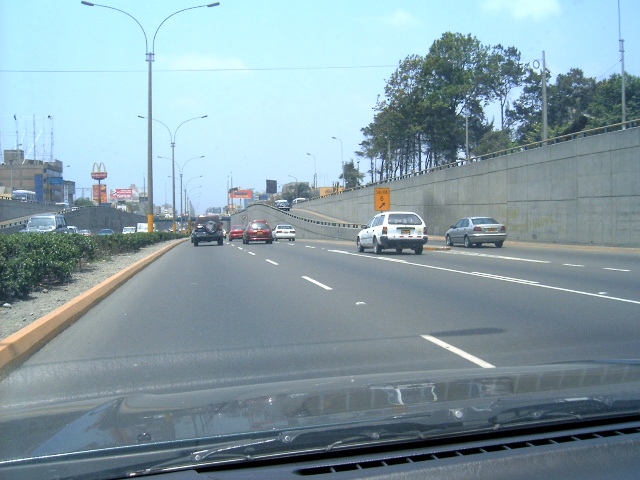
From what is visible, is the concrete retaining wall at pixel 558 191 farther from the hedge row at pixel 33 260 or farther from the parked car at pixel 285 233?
the hedge row at pixel 33 260

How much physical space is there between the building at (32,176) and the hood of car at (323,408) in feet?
361

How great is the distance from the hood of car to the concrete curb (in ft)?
10.5

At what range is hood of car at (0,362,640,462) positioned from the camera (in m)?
3.33

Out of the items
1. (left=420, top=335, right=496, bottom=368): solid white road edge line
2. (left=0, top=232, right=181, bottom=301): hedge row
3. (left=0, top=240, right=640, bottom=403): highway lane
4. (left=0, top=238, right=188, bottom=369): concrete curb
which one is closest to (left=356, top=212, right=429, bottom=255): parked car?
(left=0, top=240, right=640, bottom=403): highway lane

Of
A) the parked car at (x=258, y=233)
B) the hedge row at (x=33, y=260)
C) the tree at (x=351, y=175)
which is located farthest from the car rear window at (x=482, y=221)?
the tree at (x=351, y=175)

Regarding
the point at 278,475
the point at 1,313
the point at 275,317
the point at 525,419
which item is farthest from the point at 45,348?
the point at 525,419

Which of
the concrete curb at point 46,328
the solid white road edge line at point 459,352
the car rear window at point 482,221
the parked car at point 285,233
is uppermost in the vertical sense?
the car rear window at point 482,221

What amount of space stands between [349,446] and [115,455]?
3.88ft

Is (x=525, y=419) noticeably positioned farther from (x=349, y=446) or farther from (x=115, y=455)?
(x=115, y=455)

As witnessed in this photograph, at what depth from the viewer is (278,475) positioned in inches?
114

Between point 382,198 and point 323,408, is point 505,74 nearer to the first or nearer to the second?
point 382,198

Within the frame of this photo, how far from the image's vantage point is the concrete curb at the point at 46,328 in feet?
22.9

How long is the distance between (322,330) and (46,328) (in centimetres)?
389

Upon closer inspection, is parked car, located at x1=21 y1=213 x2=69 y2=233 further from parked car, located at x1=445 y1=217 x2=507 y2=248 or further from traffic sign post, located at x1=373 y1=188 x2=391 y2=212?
parked car, located at x1=445 y1=217 x2=507 y2=248
